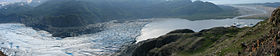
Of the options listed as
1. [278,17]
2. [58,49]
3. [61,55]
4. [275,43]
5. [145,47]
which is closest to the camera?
[275,43]

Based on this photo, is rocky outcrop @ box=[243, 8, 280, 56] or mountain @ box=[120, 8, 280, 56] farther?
mountain @ box=[120, 8, 280, 56]

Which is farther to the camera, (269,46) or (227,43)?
(227,43)

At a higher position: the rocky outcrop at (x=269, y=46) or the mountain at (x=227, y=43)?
the rocky outcrop at (x=269, y=46)

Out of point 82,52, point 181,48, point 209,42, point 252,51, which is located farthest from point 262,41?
point 82,52

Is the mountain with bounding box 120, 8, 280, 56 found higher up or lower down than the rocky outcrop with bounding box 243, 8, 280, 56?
lower down

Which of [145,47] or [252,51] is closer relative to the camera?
[252,51]

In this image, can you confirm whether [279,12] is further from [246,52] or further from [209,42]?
[209,42]

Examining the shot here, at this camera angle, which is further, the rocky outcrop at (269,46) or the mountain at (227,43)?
the mountain at (227,43)

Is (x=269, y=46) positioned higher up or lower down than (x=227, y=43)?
higher up
